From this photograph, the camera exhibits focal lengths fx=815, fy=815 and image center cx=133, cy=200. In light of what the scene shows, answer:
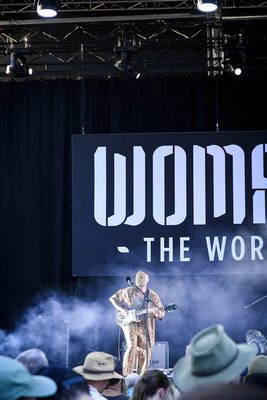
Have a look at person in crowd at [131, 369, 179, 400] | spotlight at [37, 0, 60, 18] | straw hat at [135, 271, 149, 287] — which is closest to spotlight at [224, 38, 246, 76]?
spotlight at [37, 0, 60, 18]

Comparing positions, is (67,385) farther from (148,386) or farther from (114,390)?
(114,390)

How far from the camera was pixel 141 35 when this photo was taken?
11.7 m

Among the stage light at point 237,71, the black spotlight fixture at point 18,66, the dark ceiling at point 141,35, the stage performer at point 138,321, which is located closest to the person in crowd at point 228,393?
the stage performer at point 138,321

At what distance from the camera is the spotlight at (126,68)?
432 inches

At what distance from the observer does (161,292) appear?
1176 centimetres

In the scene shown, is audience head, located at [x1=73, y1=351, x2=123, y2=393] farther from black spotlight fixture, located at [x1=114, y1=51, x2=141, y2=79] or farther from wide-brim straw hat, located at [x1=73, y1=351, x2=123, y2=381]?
black spotlight fixture, located at [x1=114, y1=51, x2=141, y2=79]

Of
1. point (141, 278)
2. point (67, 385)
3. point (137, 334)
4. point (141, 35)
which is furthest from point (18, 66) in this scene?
point (67, 385)

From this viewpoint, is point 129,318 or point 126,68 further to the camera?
point 126,68

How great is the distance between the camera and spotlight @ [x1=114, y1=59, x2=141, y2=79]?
36.0 ft

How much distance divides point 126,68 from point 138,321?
3397 millimetres

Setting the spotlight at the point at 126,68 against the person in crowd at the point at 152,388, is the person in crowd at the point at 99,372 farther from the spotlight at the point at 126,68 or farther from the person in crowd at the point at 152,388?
the spotlight at the point at 126,68

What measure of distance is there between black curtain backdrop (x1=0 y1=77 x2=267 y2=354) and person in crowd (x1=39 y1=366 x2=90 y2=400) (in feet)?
31.9

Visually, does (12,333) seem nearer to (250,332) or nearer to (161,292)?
(161,292)

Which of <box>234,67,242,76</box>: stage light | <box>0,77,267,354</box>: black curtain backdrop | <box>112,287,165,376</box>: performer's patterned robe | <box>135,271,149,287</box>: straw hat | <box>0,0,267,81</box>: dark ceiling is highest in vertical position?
<box>0,0,267,81</box>: dark ceiling
